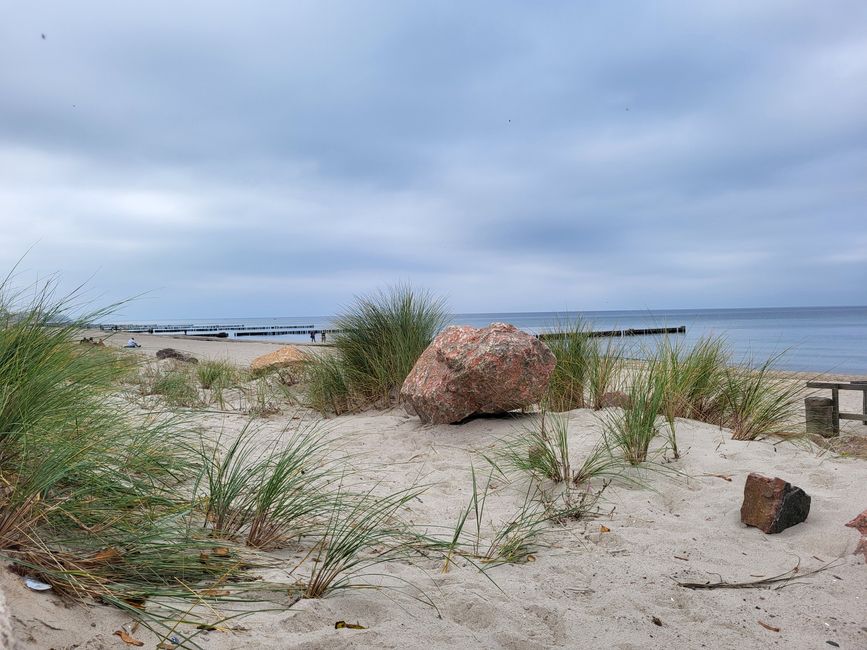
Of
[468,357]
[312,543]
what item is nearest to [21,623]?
[312,543]

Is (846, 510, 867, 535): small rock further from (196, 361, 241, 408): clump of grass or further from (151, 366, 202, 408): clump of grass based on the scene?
(196, 361, 241, 408): clump of grass

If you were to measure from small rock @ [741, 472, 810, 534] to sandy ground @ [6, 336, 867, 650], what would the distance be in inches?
1.9

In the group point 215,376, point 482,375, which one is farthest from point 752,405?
point 215,376

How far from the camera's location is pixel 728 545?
3014 mm

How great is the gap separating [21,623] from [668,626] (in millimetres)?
2032

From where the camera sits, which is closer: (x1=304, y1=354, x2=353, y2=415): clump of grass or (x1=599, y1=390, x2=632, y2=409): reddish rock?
(x1=599, y1=390, x2=632, y2=409): reddish rock

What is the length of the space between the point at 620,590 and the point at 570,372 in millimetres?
3782

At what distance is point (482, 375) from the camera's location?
541 centimetres

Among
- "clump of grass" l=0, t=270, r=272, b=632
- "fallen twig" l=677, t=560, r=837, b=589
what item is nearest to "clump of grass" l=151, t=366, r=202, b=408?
"clump of grass" l=0, t=270, r=272, b=632

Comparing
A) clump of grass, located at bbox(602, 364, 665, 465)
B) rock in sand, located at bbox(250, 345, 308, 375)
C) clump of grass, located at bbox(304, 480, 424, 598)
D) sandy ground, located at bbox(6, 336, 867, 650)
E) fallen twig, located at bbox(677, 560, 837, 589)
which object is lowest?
fallen twig, located at bbox(677, 560, 837, 589)

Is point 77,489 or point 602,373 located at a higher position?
point 602,373

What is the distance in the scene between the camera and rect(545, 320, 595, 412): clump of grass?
20.1 feet

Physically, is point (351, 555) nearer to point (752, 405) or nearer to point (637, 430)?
point (637, 430)

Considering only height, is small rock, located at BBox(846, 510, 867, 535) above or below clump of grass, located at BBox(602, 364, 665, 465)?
below
